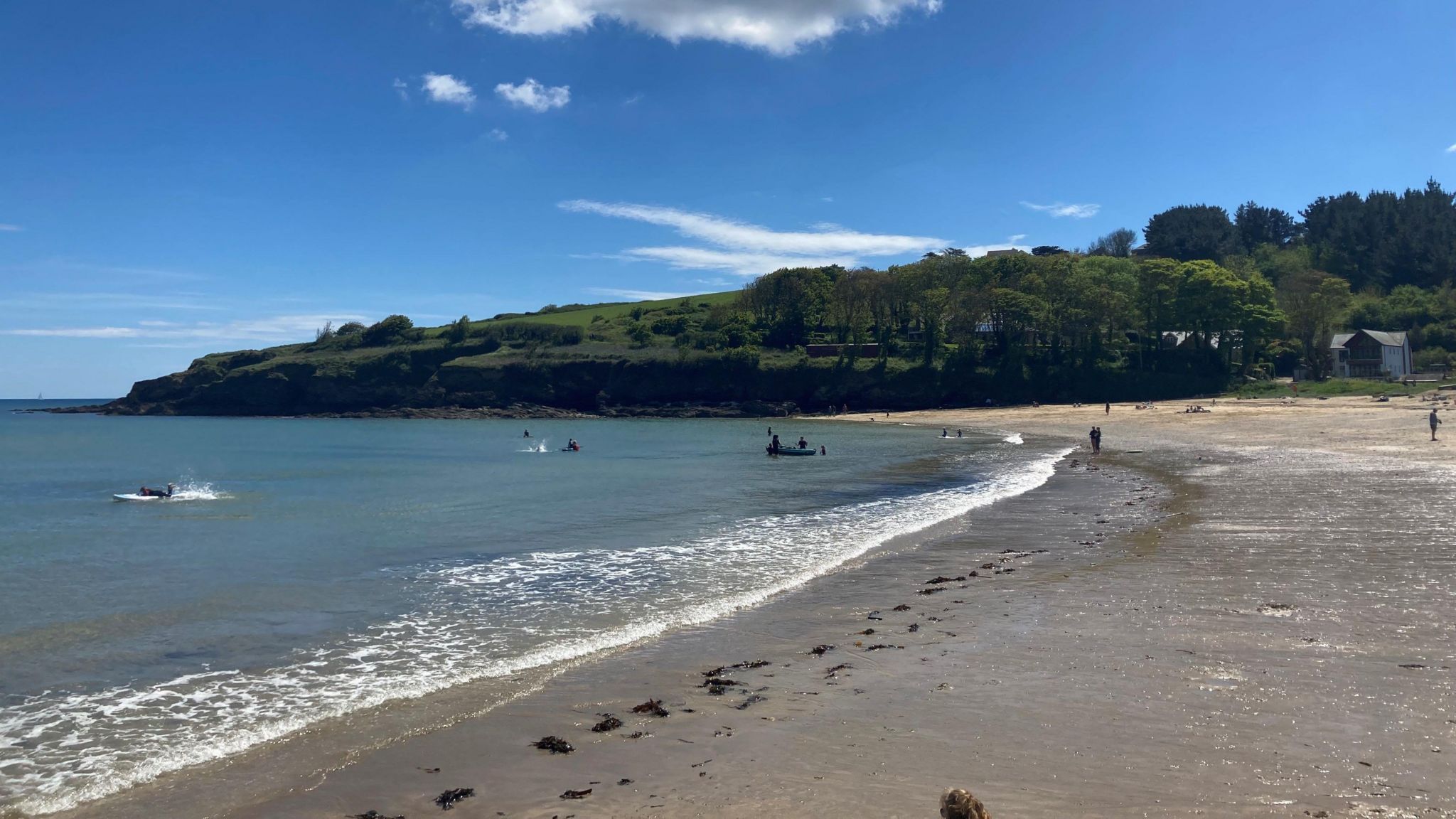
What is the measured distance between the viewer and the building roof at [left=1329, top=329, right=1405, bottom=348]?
307 feet

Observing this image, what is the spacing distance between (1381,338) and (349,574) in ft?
362

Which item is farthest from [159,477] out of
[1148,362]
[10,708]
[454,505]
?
[1148,362]

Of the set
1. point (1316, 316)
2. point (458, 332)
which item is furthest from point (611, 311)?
point (1316, 316)

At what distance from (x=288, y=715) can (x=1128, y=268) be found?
11837 cm

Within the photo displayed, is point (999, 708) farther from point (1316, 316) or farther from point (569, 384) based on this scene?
point (569, 384)

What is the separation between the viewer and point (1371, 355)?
94.6m

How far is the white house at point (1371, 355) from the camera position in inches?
3676

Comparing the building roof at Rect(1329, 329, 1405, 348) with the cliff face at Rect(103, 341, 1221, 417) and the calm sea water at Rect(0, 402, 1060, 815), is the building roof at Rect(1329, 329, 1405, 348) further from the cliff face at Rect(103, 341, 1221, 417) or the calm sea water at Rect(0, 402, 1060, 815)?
the calm sea water at Rect(0, 402, 1060, 815)

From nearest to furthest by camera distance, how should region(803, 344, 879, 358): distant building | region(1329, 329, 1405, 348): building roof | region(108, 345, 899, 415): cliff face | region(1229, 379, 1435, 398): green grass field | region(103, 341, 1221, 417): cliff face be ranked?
region(1229, 379, 1435, 398): green grass field → region(1329, 329, 1405, 348): building roof → region(103, 341, 1221, 417): cliff face → region(803, 344, 879, 358): distant building → region(108, 345, 899, 415): cliff face

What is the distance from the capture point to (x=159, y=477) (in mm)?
43406

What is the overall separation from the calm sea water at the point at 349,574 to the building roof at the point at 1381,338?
237 feet

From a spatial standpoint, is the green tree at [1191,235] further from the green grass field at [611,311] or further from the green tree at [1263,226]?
the green grass field at [611,311]

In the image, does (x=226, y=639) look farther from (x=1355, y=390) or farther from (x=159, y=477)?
(x=1355, y=390)

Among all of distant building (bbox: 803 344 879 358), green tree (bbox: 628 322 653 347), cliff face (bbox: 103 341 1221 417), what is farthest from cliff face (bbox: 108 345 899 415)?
green tree (bbox: 628 322 653 347)
